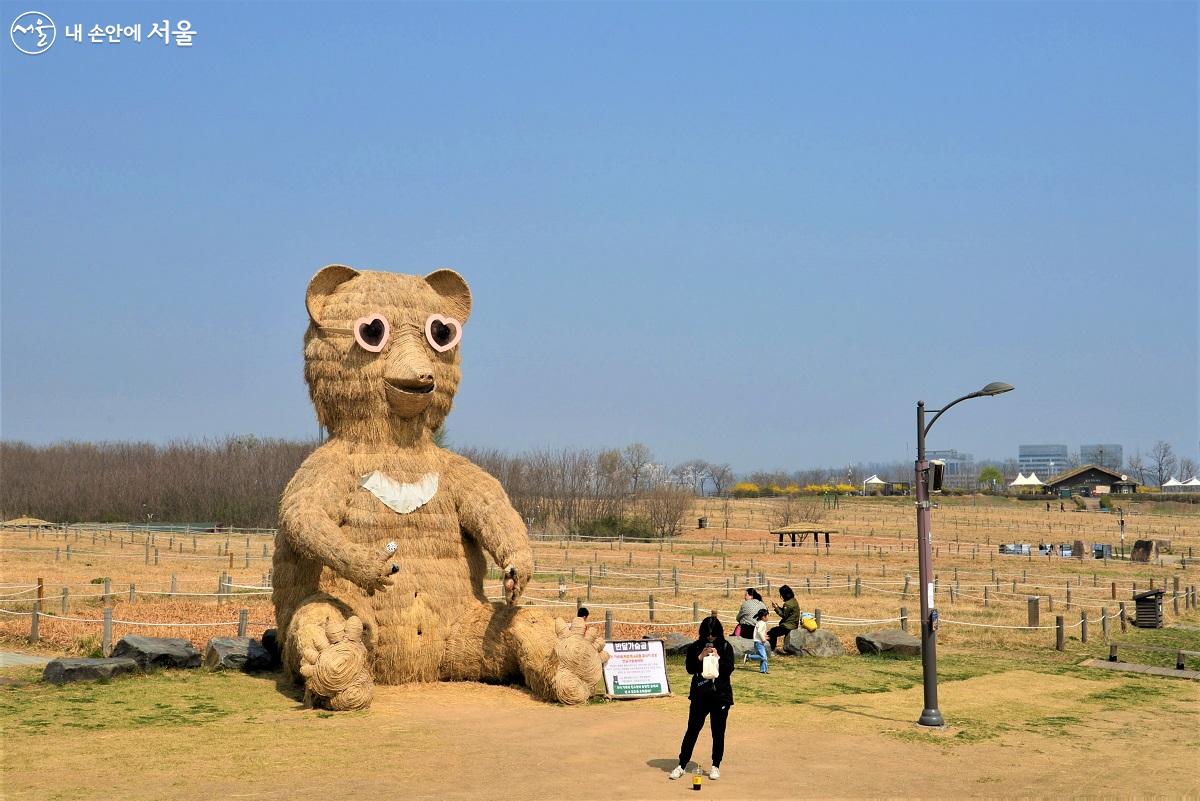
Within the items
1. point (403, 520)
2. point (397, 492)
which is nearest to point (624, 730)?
point (403, 520)

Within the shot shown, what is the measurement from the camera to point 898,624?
21484mm

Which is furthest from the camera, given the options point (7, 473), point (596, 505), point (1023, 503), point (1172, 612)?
point (1023, 503)

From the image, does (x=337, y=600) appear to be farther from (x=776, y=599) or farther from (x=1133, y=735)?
(x=776, y=599)

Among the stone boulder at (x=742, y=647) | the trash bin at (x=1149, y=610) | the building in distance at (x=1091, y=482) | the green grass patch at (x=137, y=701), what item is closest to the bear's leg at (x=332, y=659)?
the green grass patch at (x=137, y=701)

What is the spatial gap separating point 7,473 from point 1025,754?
254 ft

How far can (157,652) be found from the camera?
45.9 ft

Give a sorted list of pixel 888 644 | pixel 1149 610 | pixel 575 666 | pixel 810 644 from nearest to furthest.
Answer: pixel 575 666
pixel 810 644
pixel 888 644
pixel 1149 610

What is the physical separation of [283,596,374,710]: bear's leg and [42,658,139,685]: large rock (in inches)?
119

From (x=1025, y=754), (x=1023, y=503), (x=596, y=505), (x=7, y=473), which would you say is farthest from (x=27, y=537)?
(x=1023, y=503)

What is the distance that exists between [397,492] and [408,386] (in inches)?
45.7

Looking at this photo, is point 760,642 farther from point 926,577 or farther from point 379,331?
point 379,331

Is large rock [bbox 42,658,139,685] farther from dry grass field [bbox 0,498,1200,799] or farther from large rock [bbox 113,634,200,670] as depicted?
dry grass field [bbox 0,498,1200,799]

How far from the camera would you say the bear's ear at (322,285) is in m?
13.3

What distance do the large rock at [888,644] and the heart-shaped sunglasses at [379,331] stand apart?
316 inches
